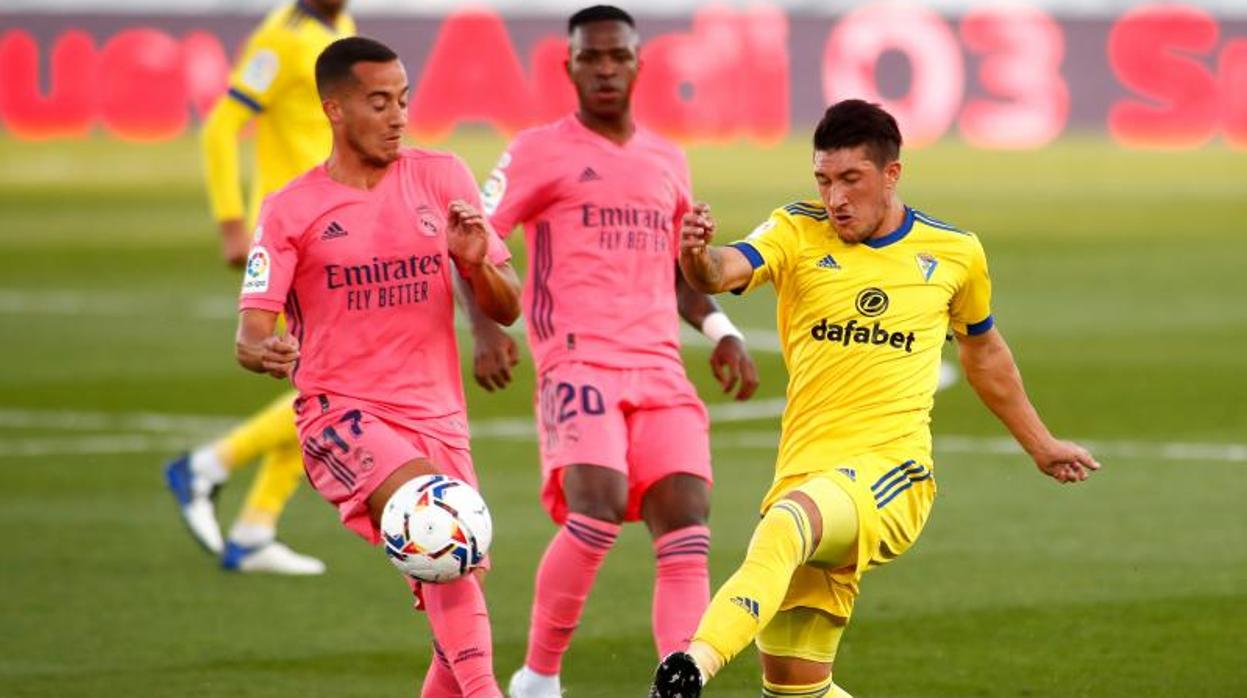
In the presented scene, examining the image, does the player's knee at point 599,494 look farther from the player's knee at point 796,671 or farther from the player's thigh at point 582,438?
the player's knee at point 796,671

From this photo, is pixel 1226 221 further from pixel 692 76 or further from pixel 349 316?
pixel 349 316

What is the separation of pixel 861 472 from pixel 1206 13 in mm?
36667

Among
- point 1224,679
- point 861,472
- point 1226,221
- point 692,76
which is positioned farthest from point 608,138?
point 692,76

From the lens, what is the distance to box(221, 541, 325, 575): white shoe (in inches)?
439

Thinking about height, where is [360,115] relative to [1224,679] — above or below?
above

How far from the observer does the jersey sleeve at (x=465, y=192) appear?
25.5ft

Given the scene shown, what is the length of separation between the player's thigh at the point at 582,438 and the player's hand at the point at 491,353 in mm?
668

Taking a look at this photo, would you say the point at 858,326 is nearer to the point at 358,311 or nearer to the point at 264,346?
the point at 358,311

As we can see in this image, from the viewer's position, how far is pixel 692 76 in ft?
144

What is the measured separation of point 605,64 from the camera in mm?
9102

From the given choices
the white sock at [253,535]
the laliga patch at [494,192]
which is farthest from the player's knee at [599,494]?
the white sock at [253,535]

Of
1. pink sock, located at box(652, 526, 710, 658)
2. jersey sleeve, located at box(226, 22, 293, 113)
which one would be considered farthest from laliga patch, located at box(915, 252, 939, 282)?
jersey sleeve, located at box(226, 22, 293, 113)

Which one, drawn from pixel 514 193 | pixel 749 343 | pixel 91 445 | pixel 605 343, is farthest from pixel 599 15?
pixel 749 343

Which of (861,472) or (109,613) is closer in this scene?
(861,472)
